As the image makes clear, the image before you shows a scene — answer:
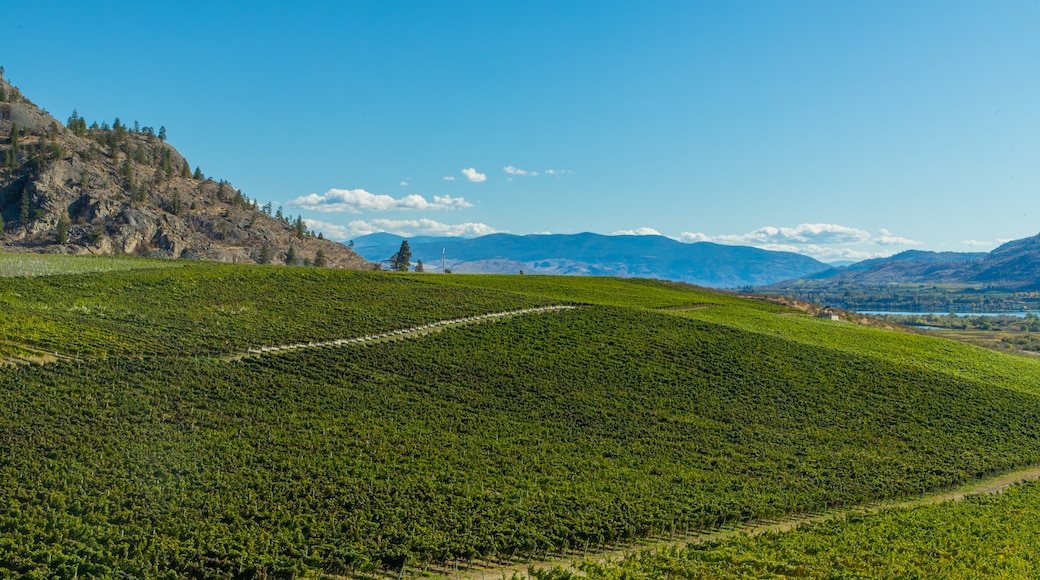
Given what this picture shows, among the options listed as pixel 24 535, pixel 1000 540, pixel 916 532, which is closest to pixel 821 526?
pixel 916 532

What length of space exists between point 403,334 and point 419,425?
2186 centimetres

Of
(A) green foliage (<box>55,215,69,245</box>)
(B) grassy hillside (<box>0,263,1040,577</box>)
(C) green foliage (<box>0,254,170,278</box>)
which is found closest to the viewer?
(B) grassy hillside (<box>0,263,1040,577</box>)

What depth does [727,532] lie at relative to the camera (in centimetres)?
3038

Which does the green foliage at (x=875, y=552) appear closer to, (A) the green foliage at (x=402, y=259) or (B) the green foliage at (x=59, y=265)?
(B) the green foliage at (x=59, y=265)

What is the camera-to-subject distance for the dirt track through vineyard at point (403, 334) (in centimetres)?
5103

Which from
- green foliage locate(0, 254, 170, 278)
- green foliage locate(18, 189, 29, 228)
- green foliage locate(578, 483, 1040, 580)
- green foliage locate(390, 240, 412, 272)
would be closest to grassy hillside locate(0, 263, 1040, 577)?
green foliage locate(578, 483, 1040, 580)

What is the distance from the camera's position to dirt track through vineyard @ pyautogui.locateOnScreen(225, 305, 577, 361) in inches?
2009

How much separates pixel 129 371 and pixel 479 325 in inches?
1263

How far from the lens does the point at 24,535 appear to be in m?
21.7

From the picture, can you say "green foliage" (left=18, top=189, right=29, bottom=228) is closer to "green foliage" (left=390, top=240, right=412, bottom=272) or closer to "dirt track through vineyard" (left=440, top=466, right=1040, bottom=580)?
"green foliage" (left=390, top=240, right=412, bottom=272)

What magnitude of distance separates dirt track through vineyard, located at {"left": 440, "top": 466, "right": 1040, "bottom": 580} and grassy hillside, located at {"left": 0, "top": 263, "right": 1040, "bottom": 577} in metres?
0.57

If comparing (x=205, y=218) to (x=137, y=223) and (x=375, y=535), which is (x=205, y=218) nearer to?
(x=137, y=223)

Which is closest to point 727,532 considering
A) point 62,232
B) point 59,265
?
point 59,265

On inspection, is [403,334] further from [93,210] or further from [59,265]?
[93,210]
